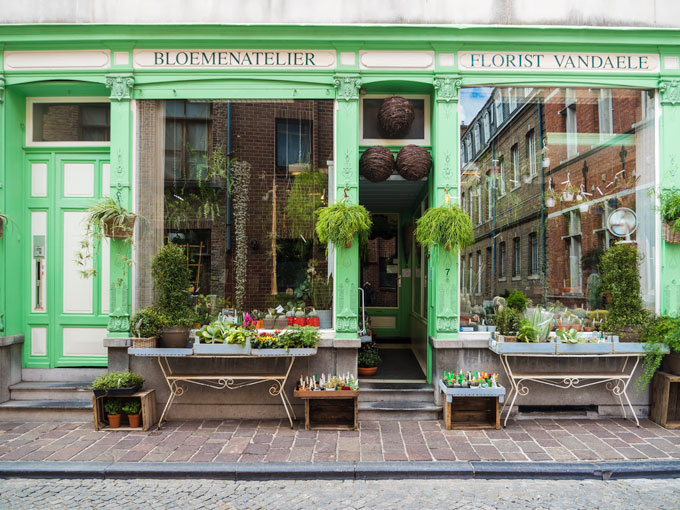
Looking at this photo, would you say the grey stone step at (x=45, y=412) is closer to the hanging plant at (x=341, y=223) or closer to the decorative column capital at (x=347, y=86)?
the hanging plant at (x=341, y=223)

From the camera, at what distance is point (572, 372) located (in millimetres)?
6566

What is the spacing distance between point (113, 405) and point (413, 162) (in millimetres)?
5030

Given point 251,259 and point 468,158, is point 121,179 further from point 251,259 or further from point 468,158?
point 468,158

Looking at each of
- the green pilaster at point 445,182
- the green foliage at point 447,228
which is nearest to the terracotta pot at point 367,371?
the green pilaster at point 445,182

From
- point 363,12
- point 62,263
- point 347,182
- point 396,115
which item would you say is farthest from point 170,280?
point 363,12

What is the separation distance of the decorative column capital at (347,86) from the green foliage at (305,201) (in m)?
1.11

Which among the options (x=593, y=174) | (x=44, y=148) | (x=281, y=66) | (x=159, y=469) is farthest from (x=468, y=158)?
(x=44, y=148)

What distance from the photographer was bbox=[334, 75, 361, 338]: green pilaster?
662 cm

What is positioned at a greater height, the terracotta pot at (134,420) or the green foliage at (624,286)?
the green foliage at (624,286)

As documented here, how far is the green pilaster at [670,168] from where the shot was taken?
6.62m

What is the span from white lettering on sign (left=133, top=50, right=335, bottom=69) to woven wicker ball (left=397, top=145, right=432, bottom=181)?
159 cm

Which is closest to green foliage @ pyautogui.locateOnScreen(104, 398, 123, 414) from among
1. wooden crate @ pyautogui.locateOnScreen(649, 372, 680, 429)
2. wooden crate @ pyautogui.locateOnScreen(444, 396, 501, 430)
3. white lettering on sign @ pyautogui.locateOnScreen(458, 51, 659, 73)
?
wooden crate @ pyautogui.locateOnScreen(444, 396, 501, 430)

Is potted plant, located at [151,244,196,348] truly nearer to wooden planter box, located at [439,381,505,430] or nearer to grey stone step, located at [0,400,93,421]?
grey stone step, located at [0,400,93,421]

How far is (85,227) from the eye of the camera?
7.14 metres
